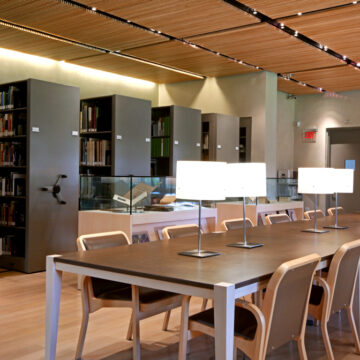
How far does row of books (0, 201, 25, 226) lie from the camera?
6.16 metres

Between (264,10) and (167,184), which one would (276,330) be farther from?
(264,10)

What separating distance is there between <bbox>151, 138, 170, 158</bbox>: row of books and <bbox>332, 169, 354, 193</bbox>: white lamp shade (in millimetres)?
3789

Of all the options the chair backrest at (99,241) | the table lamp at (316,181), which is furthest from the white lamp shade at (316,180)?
the chair backrest at (99,241)

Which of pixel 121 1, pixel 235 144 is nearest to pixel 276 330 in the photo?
pixel 121 1

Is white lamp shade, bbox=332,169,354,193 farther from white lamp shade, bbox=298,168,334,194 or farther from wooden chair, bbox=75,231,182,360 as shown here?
wooden chair, bbox=75,231,182,360

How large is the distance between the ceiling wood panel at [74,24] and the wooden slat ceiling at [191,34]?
1cm

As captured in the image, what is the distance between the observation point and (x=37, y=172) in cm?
602

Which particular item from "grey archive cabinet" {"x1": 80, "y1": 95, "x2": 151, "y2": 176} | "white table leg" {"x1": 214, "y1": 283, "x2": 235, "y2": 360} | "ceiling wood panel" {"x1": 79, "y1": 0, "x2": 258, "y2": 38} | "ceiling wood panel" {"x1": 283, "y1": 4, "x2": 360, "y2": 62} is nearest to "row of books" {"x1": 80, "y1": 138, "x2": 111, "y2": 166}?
"grey archive cabinet" {"x1": 80, "y1": 95, "x2": 151, "y2": 176}

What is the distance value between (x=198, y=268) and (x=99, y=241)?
1002 millimetres

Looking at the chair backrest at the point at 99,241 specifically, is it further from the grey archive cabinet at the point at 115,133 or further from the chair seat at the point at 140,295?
the grey archive cabinet at the point at 115,133

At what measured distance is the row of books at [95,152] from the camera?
7.44 meters

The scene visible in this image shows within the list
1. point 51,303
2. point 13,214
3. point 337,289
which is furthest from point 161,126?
point 51,303

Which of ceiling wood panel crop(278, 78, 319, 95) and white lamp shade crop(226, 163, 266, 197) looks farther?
ceiling wood panel crop(278, 78, 319, 95)

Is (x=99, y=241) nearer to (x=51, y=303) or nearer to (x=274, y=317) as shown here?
(x=51, y=303)
